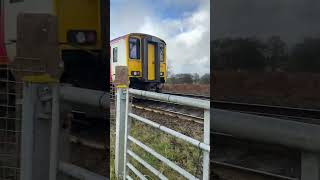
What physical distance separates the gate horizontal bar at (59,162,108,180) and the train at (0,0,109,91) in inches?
12.4

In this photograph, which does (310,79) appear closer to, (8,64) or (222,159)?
(222,159)

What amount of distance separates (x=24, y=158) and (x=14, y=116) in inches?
7.0

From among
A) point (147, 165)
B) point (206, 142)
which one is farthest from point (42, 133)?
point (206, 142)

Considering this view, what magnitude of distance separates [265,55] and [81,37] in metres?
0.62

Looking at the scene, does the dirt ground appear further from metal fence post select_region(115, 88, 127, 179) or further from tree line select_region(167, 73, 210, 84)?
metal fence post select_region(115, 88, 127, 179)

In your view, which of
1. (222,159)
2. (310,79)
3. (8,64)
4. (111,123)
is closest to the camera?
(310,79)

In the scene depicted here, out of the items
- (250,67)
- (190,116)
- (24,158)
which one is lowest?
(24,158)

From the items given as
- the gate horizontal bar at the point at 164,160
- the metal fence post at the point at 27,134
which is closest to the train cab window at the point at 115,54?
the gate horizontal bar at the point at 164,160

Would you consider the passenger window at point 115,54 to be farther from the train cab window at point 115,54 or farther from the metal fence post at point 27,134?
the metal fence post at point 27,134

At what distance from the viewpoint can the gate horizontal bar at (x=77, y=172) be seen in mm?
1441

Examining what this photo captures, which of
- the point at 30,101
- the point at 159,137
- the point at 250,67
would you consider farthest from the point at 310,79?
the point at 30,101

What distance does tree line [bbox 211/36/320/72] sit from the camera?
98 centimetres

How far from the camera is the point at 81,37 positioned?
1.36m

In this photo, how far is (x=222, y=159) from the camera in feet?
3.80
